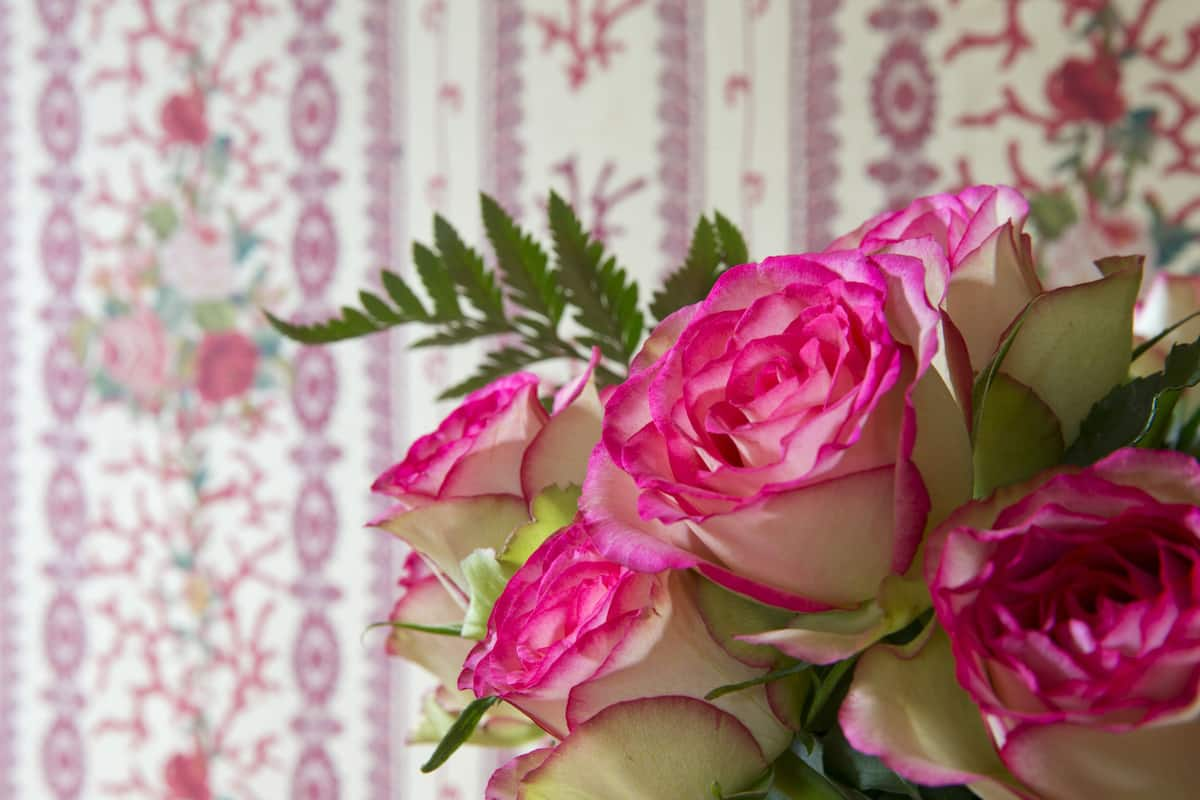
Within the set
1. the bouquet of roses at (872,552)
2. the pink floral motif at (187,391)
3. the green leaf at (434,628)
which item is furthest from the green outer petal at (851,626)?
the pink floral motif at (187,391)

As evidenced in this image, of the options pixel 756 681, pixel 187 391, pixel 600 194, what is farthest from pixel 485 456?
pixel 187 391

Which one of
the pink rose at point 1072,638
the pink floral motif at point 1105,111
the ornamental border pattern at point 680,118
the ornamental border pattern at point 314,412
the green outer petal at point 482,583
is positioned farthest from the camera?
the ornamental border pattern at point 314,412

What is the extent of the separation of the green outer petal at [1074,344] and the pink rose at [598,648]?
0.09m

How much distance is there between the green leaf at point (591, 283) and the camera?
348mm

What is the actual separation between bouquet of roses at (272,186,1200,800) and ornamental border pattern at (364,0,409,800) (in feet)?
3.14

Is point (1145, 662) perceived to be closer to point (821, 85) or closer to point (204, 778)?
point (821, 85)

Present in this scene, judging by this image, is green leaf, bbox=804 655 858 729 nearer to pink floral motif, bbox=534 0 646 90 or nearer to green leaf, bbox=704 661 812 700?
green leaf, bbox=704 661 812 700

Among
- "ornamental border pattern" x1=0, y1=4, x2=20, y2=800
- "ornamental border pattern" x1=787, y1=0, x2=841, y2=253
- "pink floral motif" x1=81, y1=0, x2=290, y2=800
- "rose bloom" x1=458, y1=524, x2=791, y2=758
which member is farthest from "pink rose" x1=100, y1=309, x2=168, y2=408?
"rose bloom" x1=458, y1=524, x2=791, y2=758

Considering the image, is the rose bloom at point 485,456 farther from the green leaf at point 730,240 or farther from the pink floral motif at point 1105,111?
the pink floral motif at point 1105,111

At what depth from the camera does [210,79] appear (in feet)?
4.14

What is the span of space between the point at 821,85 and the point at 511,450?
0.89 m

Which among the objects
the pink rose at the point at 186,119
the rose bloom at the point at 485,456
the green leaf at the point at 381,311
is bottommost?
the rose bloom at the point at 485,456

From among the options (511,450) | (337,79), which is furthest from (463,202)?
(511,450)

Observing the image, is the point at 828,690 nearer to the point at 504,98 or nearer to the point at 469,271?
the point at 469,271
